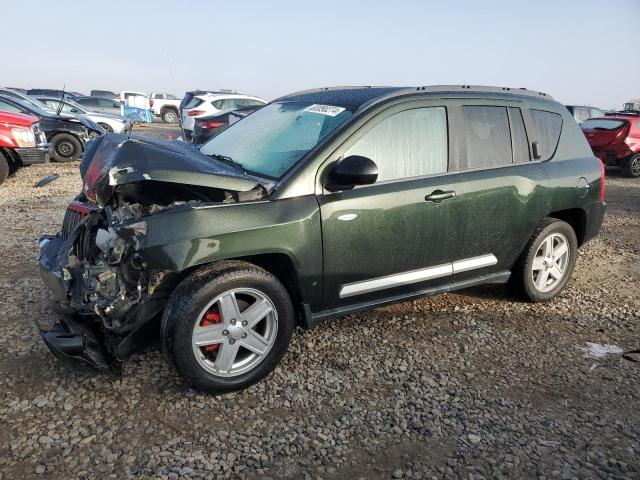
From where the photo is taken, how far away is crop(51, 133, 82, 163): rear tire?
11.4 meters

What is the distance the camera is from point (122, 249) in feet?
8.36

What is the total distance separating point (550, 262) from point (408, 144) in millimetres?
1838

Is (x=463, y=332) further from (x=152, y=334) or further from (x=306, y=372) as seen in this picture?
(x=152, y=334)

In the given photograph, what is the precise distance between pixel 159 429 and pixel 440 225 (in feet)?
7.18

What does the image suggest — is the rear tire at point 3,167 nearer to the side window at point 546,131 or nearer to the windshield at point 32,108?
the windshield at point 32,108

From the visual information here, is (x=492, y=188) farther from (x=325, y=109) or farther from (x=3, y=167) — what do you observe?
(x=3, y=167)

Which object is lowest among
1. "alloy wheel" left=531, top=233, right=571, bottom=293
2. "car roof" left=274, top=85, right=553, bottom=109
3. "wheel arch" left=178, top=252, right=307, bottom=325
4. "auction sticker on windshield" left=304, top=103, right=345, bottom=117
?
"alloy wheel" left=531, top=233, right=571, bottom=293

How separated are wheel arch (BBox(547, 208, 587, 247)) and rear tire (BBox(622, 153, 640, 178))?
30.7 feet

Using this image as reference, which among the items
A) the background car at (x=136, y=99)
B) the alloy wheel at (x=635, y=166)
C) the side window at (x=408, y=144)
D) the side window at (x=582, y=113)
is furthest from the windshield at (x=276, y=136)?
the background car at (x=136, y=99)

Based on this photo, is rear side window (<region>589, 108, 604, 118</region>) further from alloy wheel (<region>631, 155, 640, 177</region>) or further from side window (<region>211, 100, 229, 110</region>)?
side window (<region>211, 100, 229, 110</region>)

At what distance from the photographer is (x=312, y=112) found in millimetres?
3479

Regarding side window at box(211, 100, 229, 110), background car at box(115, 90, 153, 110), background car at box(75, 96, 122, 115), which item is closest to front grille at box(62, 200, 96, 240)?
side window at box(211, 100, 229, 110)

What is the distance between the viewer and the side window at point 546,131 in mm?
3973

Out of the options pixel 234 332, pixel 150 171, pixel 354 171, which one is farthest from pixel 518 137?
pixel 150 171
